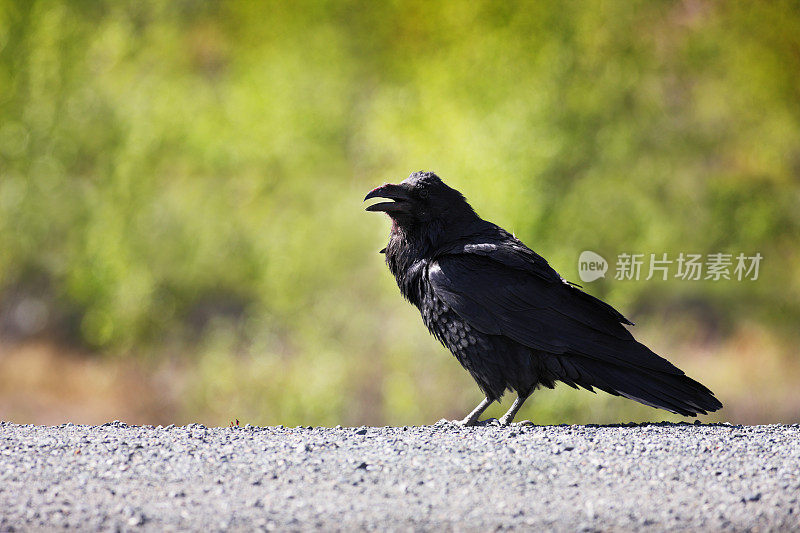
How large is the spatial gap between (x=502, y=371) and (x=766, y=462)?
1624 mm

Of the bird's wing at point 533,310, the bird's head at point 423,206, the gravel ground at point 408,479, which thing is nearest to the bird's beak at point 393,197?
the bird's head at point 423,206

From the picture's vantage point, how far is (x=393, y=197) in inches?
210

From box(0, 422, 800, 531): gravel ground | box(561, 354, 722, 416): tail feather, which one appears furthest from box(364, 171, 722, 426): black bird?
box(0, 422, 800, 531): gravel ground

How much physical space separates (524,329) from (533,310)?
0.14 m

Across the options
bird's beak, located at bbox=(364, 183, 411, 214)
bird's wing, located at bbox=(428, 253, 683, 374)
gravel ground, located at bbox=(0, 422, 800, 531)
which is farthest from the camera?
bird's beak, located at bbox=(364, 183, 411, 214)

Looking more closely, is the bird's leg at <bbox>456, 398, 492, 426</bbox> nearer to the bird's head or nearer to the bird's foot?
the bird's foot

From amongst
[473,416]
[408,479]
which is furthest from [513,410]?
[408,479]

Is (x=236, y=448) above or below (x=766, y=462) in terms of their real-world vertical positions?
above

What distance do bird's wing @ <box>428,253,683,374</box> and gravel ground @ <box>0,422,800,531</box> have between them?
20.5 inches

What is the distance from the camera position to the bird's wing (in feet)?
15.8

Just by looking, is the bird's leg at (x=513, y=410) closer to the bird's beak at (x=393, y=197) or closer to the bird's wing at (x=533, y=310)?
the bird's wing at (x=533, y=310)

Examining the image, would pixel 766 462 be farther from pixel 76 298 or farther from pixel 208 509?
pixel 76 298

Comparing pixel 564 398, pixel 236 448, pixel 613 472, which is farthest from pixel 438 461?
pixel 564 398

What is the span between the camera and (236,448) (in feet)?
13.0
